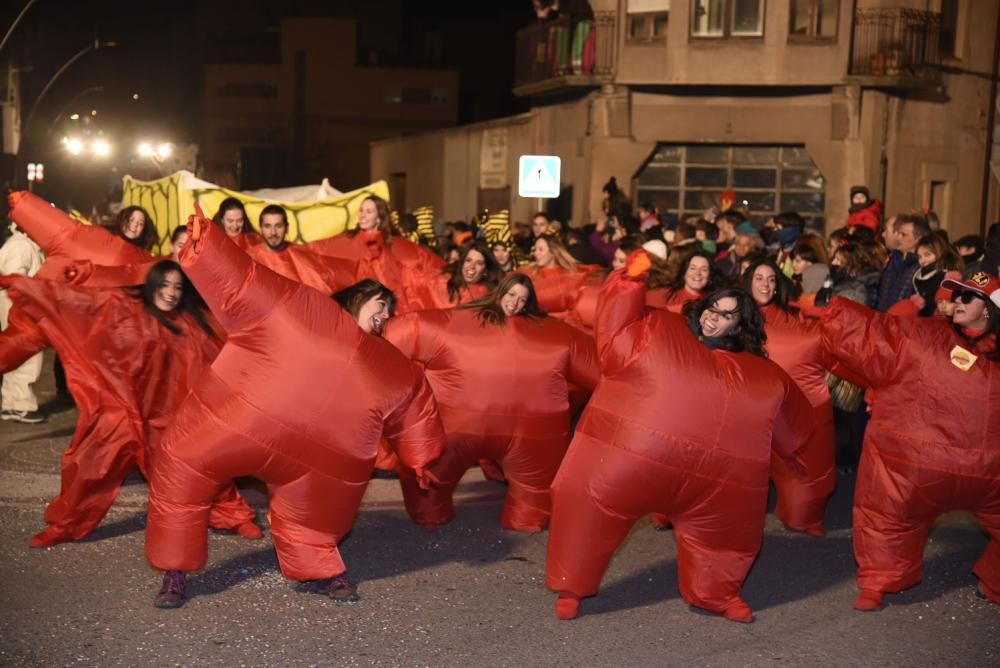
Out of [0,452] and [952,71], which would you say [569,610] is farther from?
[952,71]

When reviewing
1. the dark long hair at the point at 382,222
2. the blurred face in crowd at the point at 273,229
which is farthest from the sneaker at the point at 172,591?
the dark long hair at the point at 382,222

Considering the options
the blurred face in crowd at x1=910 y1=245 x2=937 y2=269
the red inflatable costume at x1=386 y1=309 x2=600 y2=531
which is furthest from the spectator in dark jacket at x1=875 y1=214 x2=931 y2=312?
the red inflatable costume at x1=386 y1=309 x2=600 y2=531

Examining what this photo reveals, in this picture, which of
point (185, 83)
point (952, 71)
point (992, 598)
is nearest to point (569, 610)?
point (992, 598)

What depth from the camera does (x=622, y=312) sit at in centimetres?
632

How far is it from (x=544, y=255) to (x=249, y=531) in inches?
131

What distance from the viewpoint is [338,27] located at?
58.2 m

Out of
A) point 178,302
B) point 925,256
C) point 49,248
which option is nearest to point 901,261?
point 925,256

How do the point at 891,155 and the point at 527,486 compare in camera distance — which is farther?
the point at 891,155

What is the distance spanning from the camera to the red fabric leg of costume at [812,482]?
8.23 meters

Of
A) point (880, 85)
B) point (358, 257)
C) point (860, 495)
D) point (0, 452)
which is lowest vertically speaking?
point (0, 452)

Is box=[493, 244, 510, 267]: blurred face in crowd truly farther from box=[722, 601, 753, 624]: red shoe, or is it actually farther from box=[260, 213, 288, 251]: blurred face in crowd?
box=[722, 601, 753, 624]: red shoe

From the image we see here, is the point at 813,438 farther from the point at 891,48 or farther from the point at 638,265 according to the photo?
the point at 891,48

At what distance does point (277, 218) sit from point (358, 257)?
0.88 metres

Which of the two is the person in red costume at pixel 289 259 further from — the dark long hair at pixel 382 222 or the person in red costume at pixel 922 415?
the person in red costume at pixel 922 415
